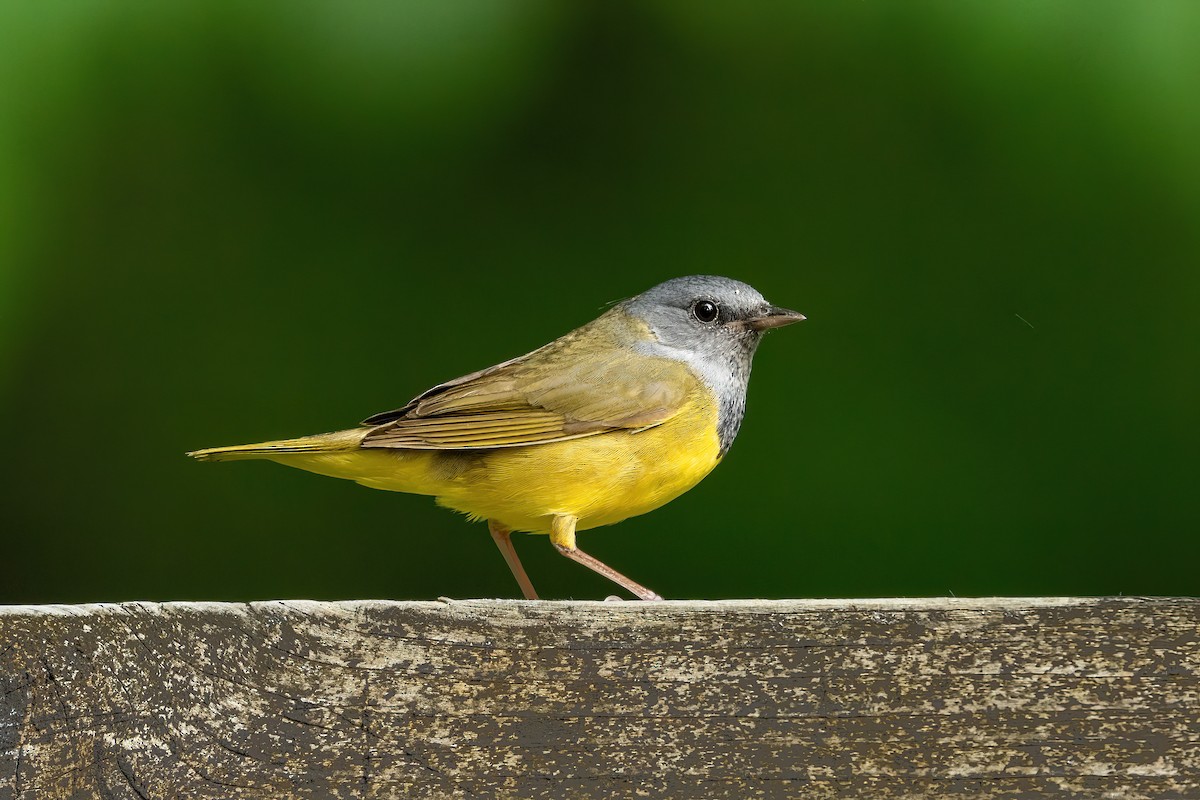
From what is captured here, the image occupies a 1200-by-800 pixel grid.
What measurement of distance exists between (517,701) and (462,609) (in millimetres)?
145

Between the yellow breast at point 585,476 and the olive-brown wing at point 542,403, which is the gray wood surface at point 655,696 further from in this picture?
the olive-brown wing at point 542,403

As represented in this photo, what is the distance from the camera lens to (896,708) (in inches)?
70.0

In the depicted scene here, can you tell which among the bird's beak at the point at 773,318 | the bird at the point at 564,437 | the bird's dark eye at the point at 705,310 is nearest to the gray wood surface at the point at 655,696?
the bird at the point at 564,437

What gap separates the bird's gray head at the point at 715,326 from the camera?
374 cm

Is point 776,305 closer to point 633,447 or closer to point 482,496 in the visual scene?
point 633,447

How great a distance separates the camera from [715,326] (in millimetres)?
3939

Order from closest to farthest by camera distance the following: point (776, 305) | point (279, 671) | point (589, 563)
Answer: point (279, 671), point (589, 563), point (776, 305)

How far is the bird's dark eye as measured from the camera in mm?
3967

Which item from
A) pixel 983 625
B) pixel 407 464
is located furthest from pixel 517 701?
pixel 407 464

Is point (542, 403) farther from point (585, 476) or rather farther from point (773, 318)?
point (773, 318)

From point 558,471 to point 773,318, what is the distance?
78 cm

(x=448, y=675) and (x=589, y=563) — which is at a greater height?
(x=448, y=675)

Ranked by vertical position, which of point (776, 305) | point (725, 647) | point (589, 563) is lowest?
point (589, 563)

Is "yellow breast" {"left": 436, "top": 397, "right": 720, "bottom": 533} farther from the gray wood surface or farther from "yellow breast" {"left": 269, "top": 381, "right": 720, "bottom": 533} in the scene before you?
the gray wood surface
